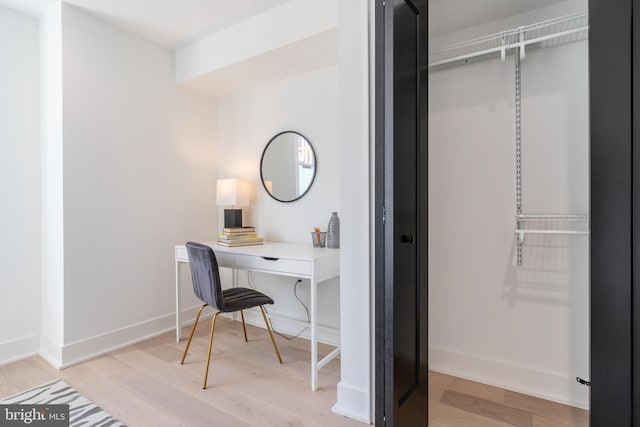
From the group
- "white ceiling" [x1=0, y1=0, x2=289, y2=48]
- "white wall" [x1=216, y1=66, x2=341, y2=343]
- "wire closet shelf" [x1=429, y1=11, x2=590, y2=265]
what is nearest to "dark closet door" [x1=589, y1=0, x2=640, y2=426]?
"wire closet shelf" [x1=429, y1=11, x2=590, y2=265]

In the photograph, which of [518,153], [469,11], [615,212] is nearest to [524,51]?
[469,11]

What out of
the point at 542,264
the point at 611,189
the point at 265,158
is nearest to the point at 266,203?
the point at 265,158

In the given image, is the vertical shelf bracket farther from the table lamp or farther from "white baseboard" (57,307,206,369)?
"white baseboard" (57,307,206,369)

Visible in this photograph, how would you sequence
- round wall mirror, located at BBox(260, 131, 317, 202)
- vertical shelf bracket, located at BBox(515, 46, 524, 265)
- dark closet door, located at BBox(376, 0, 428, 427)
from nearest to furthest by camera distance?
dark closet door, located at BBox(376, 0, 428, 427) < vertical shelf bracket, located at BBox(515, 46, 524, 265) < round wall mirror, located at BBox(260, 131, 317, 202)

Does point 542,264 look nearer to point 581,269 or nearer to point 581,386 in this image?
point 581,269

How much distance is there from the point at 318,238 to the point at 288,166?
71 cm

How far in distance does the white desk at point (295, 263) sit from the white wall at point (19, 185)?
99cm

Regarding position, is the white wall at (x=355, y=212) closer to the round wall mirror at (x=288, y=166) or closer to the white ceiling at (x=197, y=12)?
the white ceiling at (x=197, y=12)

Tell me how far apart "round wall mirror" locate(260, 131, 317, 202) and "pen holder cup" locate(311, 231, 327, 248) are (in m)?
0.40

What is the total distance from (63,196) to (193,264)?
999mm

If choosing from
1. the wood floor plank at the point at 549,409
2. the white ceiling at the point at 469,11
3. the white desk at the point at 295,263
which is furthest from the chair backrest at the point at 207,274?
the white ceiling at the point at 469,11

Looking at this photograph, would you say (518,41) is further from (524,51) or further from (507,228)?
(507,228)

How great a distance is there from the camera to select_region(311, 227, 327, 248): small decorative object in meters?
2.53

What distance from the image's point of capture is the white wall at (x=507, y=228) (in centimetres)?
177
